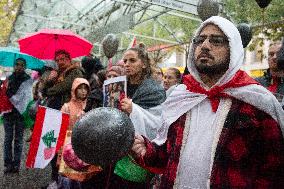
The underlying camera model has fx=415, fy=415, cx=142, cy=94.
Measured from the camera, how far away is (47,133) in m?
4.50

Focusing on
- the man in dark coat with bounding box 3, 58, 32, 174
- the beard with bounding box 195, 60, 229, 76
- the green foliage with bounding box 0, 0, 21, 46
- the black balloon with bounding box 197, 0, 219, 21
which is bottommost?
the man in dark coat with bounding box 3, 58, 32, 174

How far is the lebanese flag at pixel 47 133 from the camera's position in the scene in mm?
4484

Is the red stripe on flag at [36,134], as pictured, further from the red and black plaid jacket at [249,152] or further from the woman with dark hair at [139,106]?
the red and black plaid jacket at [249,152]

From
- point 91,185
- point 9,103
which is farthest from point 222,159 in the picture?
point 9,103

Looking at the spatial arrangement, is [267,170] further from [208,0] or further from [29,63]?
[29,63]

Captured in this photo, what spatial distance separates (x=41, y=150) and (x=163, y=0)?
414 centimetres

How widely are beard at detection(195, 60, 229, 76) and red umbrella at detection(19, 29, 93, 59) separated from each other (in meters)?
4.53

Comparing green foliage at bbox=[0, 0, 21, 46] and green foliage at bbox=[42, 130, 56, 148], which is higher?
green foliage at bbox=[0, 0, 21, 46]

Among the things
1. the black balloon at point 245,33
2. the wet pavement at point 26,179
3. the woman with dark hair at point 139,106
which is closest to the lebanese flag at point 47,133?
the woman with dark hair at point 139,106

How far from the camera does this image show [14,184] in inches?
243

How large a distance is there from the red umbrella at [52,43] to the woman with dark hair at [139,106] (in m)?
2.82

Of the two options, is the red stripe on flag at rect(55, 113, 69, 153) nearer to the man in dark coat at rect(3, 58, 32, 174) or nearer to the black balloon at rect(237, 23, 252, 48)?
the black balloon at rect(237, 23, 252, 48)

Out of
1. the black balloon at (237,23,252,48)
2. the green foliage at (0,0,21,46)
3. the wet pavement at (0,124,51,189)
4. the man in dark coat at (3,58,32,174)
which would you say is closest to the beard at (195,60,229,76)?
the black balloon at (237,23,252,48)

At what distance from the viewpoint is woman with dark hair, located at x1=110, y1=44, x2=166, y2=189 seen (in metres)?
3.20
